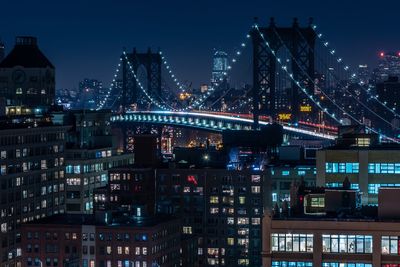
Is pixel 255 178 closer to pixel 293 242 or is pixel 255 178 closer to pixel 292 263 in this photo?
pixel 292 263

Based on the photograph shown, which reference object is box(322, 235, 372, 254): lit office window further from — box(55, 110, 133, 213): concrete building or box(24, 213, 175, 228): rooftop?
box(55, 110, 133, 213): concrete building

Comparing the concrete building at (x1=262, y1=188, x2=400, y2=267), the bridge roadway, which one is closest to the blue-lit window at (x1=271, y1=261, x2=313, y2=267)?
the concrete building at (x1=262, y1=188, x2=400, y2=267)

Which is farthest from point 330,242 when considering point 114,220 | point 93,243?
point 114,220

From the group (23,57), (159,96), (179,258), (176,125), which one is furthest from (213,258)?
(159,96)

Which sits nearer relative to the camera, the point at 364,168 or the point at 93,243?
the point at 364,168

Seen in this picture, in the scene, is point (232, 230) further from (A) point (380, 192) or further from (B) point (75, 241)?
(A) point (380, 192)

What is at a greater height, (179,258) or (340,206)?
(340,206)
